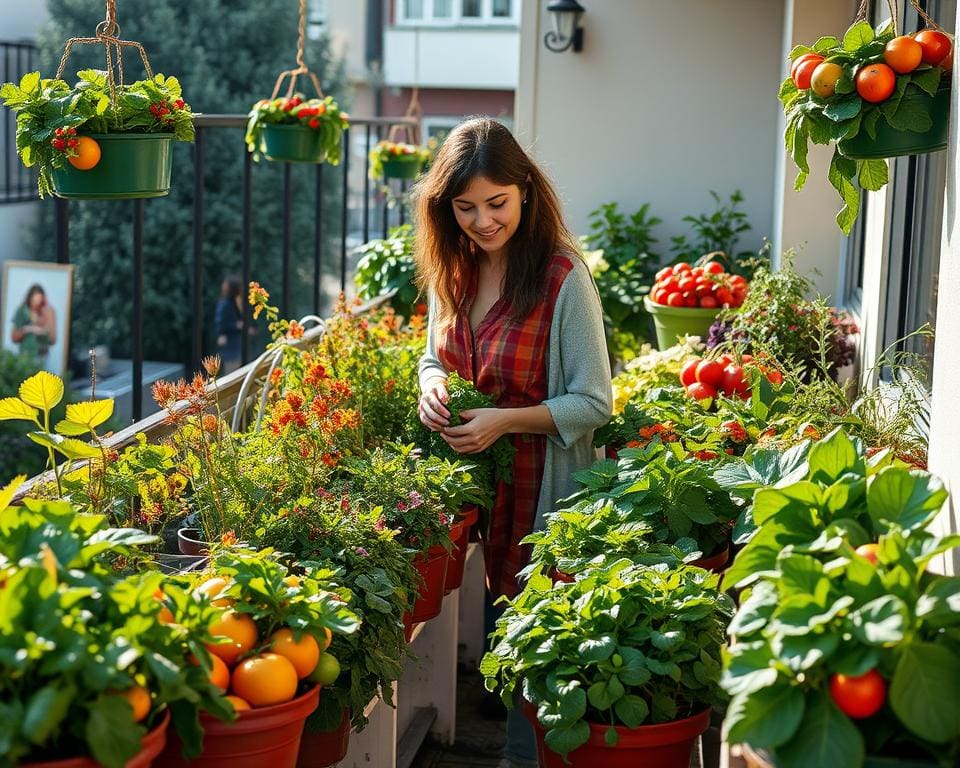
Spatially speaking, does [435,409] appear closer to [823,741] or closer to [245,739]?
[245,739]

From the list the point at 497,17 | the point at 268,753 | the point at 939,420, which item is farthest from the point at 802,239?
the point at 497,17

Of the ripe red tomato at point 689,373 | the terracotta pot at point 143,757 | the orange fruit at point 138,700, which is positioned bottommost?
the terracotta pot at point 143,757

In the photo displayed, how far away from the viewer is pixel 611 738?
184 centimetres

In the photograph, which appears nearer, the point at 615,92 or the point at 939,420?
the point at 939,420

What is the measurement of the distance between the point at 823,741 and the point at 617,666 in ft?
1.73

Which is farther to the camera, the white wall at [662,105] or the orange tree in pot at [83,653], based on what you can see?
the white wall at [662,105]

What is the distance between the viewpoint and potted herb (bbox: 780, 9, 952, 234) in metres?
1.94

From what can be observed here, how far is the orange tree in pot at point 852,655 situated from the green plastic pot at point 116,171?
1.68 m

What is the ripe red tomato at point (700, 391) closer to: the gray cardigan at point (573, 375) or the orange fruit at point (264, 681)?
the gray cardigan at point (573, 375)

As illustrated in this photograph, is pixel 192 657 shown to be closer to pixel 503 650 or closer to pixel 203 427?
pixel 503 650

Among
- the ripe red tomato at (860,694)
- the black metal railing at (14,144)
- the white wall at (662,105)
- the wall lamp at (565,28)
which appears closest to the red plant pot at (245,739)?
the ripe red tomato at (860,694)

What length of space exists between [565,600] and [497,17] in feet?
74.4

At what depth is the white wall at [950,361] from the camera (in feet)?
5.79

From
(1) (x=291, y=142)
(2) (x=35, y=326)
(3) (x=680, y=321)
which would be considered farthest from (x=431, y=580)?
(2) (x=35, y=326)
